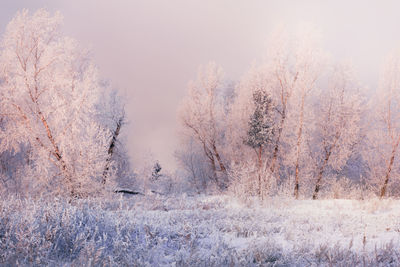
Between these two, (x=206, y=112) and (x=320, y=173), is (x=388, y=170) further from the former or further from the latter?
(x=206, y=112)

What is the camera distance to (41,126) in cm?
1266

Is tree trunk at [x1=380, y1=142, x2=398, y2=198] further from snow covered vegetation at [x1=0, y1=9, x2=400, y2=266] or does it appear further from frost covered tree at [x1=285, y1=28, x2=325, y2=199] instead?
frost covered tree at [x1=285, y1=28, x2=325, y2=199]

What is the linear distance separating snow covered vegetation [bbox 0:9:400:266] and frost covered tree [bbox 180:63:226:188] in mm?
106

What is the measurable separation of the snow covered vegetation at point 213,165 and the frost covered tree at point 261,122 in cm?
10

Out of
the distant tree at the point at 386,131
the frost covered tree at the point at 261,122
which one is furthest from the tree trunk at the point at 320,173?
the frost covered tree at the point at 261,122

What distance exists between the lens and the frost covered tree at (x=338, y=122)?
1739 centimetres

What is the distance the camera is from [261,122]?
66.2 feet

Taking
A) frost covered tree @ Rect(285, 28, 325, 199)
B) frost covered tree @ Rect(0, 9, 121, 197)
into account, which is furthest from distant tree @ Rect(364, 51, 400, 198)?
frost covered tree @ Rect(0, 9, 121, 197)

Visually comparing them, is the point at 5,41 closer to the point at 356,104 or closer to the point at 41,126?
the point at 41,126

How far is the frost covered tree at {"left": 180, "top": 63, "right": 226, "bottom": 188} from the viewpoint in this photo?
2434 cm

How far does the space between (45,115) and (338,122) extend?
56.8ft

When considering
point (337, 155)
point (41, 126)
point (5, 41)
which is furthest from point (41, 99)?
point (337, 155)

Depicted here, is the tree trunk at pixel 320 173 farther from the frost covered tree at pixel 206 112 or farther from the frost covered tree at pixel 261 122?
the frost covered tree at pixel 206 112

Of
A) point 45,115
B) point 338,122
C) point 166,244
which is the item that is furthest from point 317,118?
point 166,244
